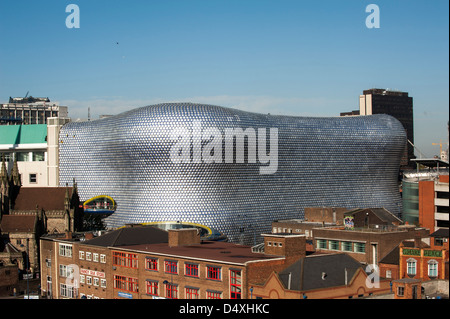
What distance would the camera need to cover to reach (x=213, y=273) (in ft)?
215

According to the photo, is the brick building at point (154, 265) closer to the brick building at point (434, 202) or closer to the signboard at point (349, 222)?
the brick building at point (434, 202)

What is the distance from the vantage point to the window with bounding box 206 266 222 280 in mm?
65062

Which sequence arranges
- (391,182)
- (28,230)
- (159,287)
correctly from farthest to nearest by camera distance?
(391,182) < (28,230) < (159,287)

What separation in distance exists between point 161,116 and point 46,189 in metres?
30.0

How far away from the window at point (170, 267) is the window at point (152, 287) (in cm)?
247

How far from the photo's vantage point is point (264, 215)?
481ft

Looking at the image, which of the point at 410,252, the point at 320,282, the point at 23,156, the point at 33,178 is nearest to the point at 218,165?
the point at 33,178

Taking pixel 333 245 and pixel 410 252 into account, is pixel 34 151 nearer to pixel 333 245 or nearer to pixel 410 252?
pixel 333 245

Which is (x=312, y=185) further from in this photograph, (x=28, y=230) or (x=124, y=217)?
(x=28, y=230)

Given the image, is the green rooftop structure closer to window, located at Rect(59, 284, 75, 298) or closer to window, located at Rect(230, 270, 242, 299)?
window, located at Rect(59, 284, 75, 298)

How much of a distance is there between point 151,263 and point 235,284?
13521 millimetres

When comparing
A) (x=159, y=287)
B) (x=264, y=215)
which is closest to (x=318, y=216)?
(x=264, y=215)

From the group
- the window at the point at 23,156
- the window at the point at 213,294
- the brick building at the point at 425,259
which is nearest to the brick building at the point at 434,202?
the brick building at the point at 425,259

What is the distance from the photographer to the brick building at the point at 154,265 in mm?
64688
